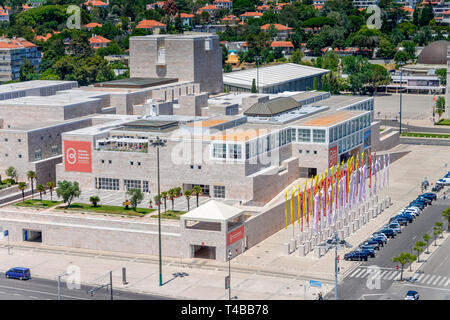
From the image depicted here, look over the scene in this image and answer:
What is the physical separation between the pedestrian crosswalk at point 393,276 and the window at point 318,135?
1474 inches

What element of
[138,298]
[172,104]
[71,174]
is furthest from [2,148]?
[138,298]

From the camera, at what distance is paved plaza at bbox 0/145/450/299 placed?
90.8 m

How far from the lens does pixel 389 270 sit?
318 feet

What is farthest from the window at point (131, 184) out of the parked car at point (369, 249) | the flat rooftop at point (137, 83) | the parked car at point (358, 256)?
the flat rooftop at point (137, 83)

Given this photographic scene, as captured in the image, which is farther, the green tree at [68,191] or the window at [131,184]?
the window at [131,184]

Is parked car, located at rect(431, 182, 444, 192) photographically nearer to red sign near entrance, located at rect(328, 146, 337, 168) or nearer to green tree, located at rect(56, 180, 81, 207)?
red sign near entrance, located at rect(328, 146, 337, 168)

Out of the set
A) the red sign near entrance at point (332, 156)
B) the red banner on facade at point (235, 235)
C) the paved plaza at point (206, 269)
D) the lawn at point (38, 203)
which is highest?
the red sign near entrance at point (332, 156)

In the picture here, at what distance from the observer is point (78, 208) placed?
113500 mm

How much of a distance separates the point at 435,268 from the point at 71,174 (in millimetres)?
55807

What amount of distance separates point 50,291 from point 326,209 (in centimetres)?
3910

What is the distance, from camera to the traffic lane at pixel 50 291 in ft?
292

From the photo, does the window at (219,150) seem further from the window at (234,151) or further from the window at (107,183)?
the window at (107,183)

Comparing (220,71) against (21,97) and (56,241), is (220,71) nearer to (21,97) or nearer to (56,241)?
(21,97)

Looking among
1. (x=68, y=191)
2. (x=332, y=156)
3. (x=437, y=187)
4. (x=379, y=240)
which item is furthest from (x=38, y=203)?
(x=437, y=187)
